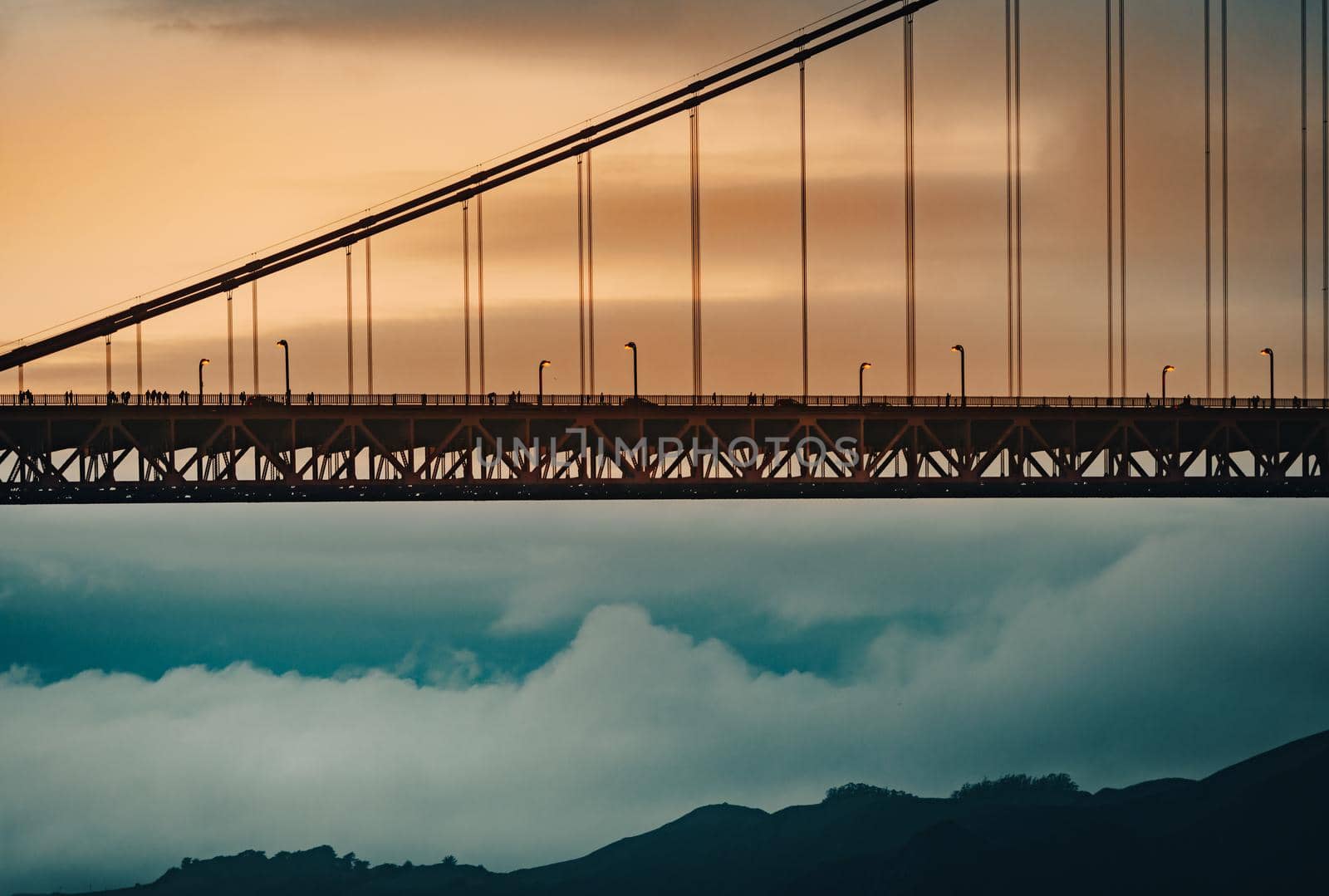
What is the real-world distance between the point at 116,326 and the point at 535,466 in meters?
23.7

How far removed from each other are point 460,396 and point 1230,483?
142 feet

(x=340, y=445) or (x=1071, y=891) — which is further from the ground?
(x=340, y=445)

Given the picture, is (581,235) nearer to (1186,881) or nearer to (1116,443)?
(1116,443)

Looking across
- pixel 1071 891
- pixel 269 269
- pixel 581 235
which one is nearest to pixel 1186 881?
pixel 1071 891

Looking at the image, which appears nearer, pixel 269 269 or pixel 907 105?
pixel 269 269

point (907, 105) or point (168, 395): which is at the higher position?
point (907, 105)

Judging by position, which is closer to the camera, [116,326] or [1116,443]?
[116,326]

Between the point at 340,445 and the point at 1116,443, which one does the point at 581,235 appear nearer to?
the point at 340,445

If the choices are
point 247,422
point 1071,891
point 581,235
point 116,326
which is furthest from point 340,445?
point 1071,891

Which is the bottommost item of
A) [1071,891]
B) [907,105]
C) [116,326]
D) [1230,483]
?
[1071,891]

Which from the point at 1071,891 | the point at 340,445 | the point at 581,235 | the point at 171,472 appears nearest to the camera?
the point at 171,472

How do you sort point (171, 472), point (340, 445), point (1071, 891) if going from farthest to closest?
point (1071, 891) < point (340, 445) < point (171, 472)

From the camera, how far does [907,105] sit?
134 metres

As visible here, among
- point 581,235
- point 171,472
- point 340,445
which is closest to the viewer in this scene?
point 171,472
